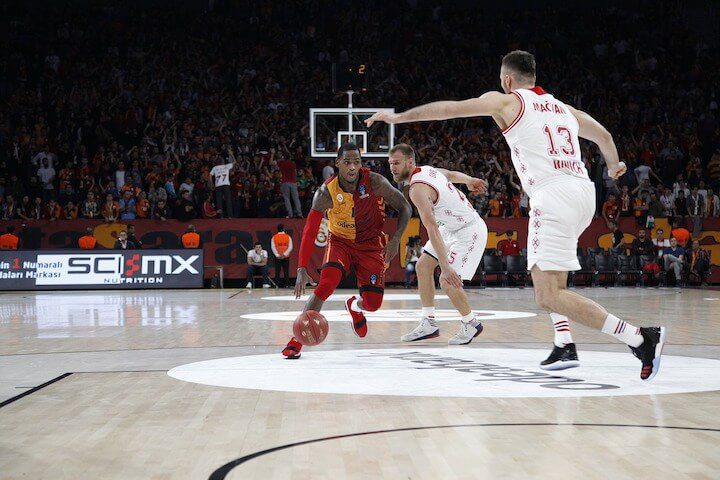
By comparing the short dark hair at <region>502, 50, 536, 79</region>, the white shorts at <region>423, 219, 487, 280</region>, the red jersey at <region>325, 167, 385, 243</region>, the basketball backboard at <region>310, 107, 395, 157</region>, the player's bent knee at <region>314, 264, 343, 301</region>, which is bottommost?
the player's bent knee at <region>314, 264, 343, 301</region>

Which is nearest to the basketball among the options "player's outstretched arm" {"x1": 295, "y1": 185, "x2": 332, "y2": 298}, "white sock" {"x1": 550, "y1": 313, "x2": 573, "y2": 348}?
"player's outstretched arm" {"x1": 295, "y1": 185, "x2": 332, "y2": 298}

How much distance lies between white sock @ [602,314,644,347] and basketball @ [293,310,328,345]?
7.70ft

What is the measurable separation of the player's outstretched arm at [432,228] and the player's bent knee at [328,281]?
0.87 metres

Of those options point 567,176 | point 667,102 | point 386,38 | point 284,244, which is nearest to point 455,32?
point 386,38

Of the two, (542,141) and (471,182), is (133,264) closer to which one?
(471,182)

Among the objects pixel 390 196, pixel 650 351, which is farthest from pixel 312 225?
pixel 650 351

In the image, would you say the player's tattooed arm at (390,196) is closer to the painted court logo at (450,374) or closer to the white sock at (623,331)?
the painted court logo at (450,374)

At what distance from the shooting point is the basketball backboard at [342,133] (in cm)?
1817

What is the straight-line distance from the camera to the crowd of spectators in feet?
70.8

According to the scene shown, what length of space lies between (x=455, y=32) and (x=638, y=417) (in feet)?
86.7

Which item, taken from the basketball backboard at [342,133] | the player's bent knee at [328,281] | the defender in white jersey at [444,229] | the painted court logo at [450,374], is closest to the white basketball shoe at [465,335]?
the defender in white jersey at [444,229]

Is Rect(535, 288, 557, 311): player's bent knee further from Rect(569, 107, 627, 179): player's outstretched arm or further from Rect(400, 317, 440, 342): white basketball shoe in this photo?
Rect(400, 317, 440, 342): white basketball shoe

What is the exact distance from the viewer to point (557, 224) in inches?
224

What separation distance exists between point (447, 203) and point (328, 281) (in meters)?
1.76
